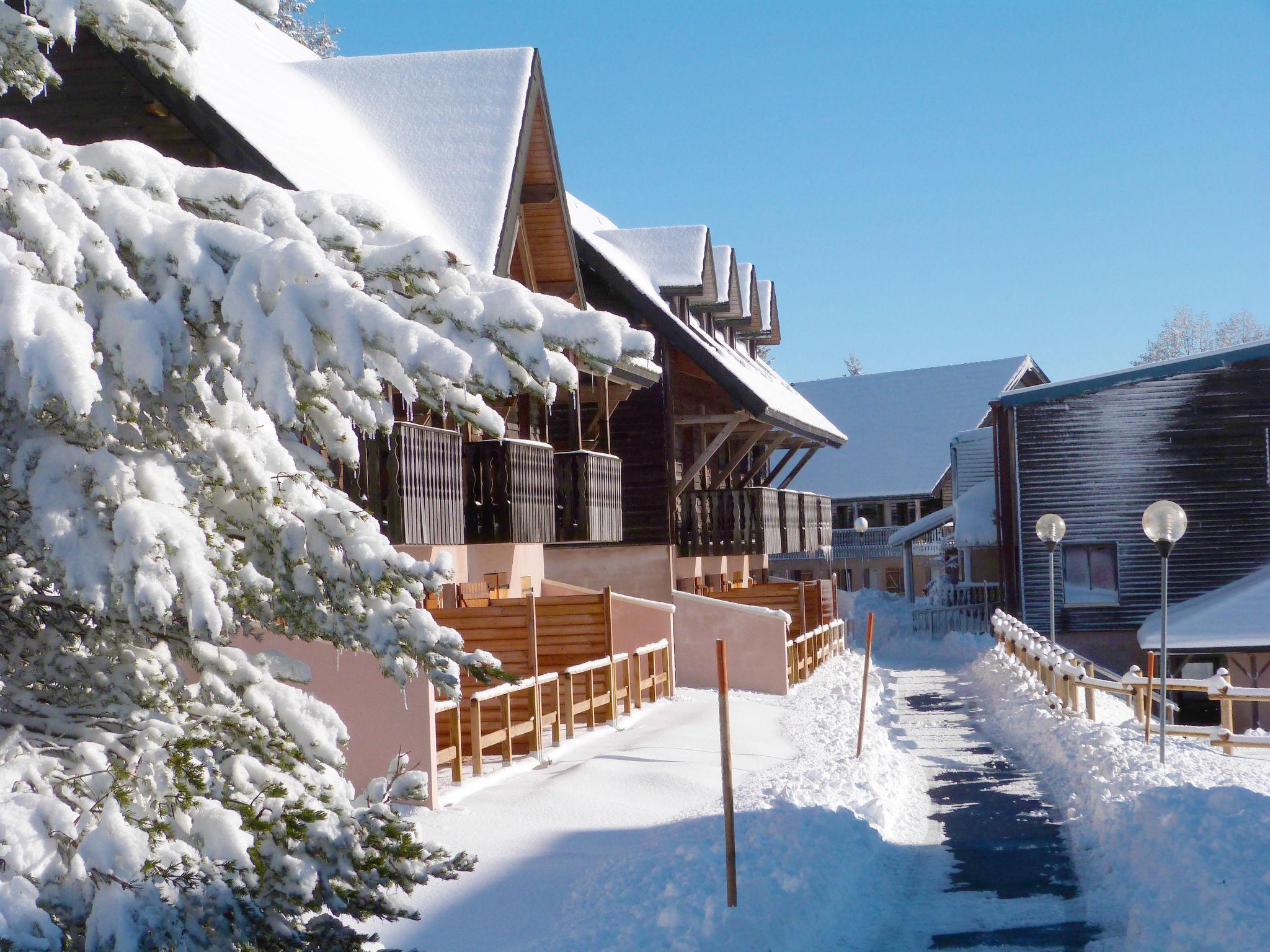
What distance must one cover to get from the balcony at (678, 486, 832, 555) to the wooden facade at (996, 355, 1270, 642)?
653cm

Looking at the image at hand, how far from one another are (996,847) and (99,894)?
8818 mm

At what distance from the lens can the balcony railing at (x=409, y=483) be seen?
13461mm

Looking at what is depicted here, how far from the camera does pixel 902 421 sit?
60.3 metres

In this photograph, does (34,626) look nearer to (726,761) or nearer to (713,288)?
(726,761)

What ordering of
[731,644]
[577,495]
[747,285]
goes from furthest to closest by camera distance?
[747,285]
[731,644]
[577,495]

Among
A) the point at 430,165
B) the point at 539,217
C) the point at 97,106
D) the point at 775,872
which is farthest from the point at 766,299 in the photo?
the point at 775,872

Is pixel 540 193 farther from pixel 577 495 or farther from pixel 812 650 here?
pixel 812 650

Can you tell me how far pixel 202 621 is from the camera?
3898 mm

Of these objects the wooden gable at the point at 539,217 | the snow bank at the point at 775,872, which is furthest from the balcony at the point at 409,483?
the snow bank at the point at 775,872

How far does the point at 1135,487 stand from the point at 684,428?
1134 cm

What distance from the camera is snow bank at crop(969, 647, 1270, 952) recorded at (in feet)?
25.8

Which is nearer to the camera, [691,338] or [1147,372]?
→ [691,338]

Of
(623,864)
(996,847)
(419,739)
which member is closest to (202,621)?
(623,864)

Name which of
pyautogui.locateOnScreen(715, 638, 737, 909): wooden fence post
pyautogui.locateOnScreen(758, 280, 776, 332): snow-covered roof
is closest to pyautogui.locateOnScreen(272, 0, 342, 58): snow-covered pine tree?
pyautogui.locateOnScreen(758, 280, 776, 332): snow-covered roof
